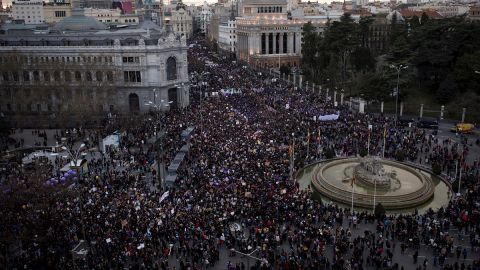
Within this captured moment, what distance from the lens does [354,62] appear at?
7825 centimetres

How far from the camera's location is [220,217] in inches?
1131

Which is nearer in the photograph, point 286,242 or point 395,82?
point 286,242

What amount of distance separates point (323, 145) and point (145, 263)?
1015 inches

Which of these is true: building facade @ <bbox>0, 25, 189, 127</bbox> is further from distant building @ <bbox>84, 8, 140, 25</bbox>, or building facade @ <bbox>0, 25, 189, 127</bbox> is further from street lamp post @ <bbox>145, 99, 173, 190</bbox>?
distant building @ <bbox>84, 8, 140, 25</bbox>

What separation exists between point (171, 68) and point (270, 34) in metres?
56.8

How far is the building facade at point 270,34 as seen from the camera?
378ft

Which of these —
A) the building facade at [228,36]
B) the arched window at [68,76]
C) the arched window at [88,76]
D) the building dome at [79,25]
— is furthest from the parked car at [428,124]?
the building facade at [228,36]

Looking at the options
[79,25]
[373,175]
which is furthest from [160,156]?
[79,25]

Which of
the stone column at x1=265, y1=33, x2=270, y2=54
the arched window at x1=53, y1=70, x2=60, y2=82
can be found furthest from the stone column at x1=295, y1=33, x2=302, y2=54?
the arched window at x1=53, y1=70, x2=60, y2=82

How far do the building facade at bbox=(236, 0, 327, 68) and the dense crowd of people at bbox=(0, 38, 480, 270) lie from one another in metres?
73.0

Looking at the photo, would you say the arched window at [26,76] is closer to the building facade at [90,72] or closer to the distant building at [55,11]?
the building facade at [90,72]

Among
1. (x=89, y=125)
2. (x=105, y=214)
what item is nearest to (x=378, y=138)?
(x=105, y=214)

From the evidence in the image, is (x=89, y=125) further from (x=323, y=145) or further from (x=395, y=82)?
(x=395, y=82)

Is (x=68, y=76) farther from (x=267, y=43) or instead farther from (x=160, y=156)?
(x=267, y=43)
